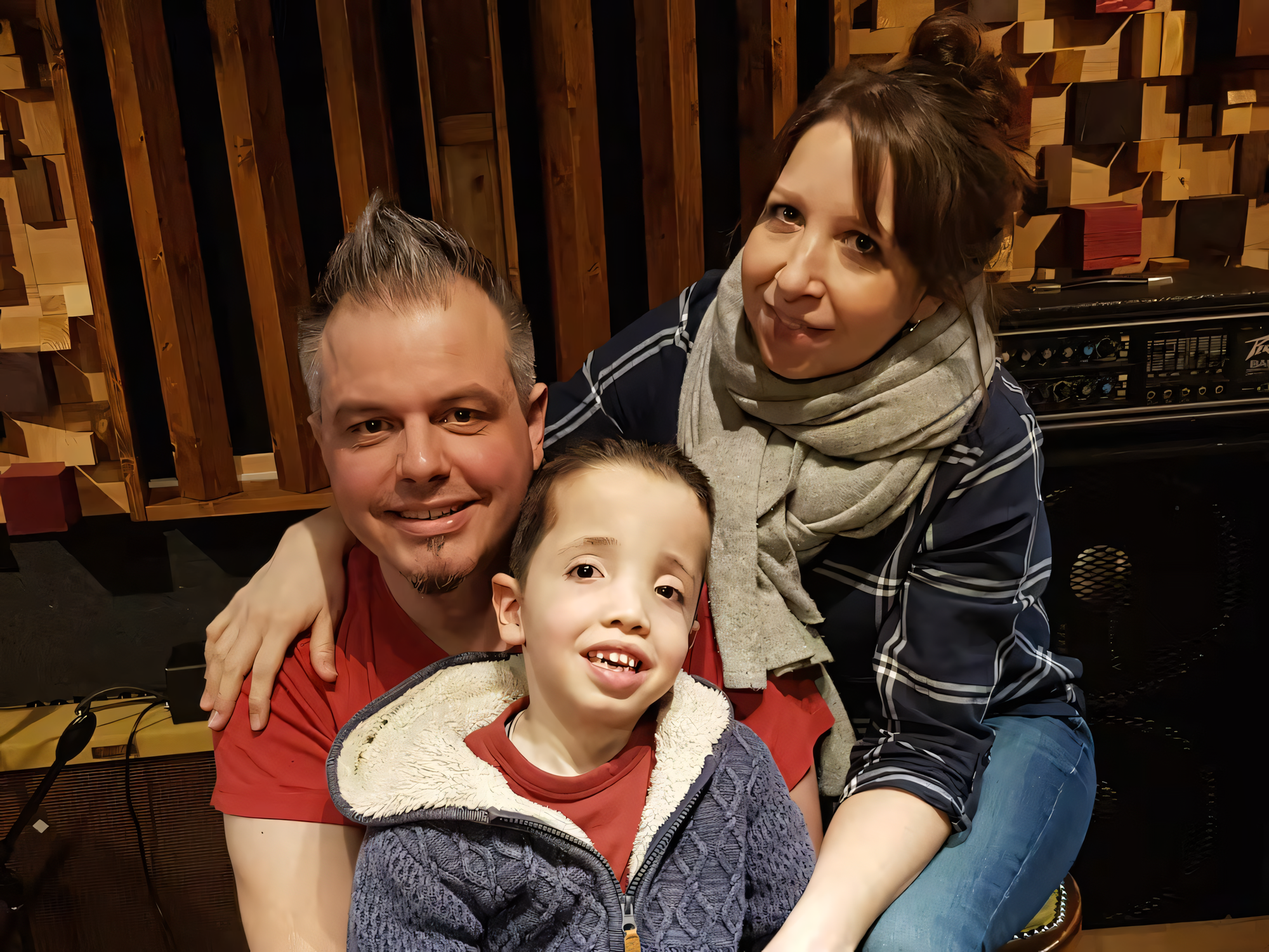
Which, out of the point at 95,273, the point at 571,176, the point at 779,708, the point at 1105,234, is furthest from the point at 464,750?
the point at 1105,234

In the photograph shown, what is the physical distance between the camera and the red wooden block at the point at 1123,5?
227cm

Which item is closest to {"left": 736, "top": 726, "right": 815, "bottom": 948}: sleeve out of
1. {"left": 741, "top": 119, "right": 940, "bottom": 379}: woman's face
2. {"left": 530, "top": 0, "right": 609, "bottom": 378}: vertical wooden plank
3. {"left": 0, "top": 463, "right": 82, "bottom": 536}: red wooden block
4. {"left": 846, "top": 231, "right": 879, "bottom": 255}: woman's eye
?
{"left": 741, "top": 119, "right": 940, "bottom": 379}: woman's face

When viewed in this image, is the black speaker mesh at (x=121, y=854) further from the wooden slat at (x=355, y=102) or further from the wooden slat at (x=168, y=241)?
the wooden slat at (x=355, y=102)

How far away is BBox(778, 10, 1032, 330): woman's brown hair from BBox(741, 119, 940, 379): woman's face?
2 centimetres

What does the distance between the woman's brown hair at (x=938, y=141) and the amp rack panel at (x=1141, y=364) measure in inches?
25.9

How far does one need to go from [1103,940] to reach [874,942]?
151 centimetres

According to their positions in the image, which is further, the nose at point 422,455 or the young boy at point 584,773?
the nose at point 422,455

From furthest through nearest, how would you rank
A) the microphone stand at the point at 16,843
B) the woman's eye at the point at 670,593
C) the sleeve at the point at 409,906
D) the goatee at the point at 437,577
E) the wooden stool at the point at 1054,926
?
the microphone stand at the point at 16,843, the wooden stool at the point at 1054,926, the goatee at the point at 437,577, the woman's eye at the point at 670,593, the sleeve at the point at 409,906

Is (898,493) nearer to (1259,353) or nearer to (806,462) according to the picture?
(806,462)

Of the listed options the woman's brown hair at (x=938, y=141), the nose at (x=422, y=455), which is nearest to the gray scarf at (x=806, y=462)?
the woman's brown hair at (x=938, y=141)

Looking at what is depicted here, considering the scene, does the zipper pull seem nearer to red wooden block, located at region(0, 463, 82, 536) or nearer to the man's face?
the man's face

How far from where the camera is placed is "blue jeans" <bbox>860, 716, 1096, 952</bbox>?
1302 mm

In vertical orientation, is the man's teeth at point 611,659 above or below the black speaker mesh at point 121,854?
above

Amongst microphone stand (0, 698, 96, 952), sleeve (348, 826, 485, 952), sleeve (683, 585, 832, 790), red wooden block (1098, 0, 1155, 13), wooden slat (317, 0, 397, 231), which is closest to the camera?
sleeve (348, 826, 485, 952)
